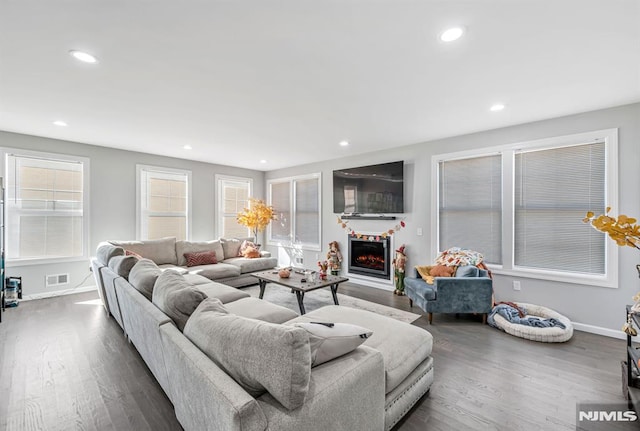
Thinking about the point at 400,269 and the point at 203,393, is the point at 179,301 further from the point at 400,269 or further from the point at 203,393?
the point at 400,269

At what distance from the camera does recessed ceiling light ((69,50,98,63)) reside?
7.03ft

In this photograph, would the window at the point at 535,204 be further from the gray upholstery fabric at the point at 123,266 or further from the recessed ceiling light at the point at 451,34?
the gray upholstery fabric at the point at 123,266

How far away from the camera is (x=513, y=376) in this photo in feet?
7.77

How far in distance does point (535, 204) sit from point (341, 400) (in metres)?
3.80

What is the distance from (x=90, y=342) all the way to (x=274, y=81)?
328 cm

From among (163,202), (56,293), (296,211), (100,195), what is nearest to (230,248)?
(163,202)

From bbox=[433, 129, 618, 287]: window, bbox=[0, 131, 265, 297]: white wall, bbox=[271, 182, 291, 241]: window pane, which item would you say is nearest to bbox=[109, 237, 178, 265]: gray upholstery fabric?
bbox=[0, 131, 265, 297]: white wall

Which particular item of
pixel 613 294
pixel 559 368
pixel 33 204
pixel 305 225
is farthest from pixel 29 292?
pixel 613 294

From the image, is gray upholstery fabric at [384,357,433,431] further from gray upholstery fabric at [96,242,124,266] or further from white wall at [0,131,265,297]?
white wall at [0,131,265,297]

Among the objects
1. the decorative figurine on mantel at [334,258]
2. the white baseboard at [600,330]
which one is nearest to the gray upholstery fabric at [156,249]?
the decorative figurine on mantel at [334,258]

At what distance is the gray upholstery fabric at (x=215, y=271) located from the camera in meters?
4.63

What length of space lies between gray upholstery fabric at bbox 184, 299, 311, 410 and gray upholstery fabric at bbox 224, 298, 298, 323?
113 centimetres

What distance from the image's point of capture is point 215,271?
474 centimetres

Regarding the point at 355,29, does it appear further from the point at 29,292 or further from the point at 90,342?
the point at 29,292
